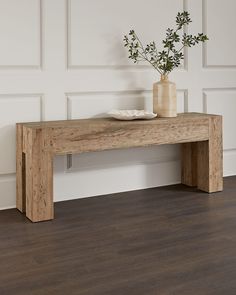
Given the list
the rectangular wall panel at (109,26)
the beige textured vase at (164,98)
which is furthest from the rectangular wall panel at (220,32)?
the beige textured vase at (164,98)

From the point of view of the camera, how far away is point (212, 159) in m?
3.30

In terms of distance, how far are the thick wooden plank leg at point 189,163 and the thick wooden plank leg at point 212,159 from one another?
0.30ft

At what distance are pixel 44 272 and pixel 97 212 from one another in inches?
36.8

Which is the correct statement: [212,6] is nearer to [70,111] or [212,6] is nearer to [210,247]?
[70,111]

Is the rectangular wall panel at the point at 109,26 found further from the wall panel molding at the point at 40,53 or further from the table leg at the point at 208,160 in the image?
the table leg at the point at 208,160

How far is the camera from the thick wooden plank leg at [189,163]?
3.48m

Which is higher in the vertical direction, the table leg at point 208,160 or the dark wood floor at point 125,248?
the table leg at point 208,160

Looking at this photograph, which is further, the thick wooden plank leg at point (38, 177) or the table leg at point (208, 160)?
the table leg at point (208, 160)

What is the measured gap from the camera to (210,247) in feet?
7.37

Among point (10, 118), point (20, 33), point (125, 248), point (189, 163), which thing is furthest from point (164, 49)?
point (125, 248)

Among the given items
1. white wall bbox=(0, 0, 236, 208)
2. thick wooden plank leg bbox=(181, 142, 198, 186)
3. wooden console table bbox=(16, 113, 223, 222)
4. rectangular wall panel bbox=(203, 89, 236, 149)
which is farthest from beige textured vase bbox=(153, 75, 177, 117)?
rectangular wall panel bbox=(203, 89, 236, 149)

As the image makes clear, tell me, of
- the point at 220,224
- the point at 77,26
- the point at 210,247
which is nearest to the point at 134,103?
the point at 77,26

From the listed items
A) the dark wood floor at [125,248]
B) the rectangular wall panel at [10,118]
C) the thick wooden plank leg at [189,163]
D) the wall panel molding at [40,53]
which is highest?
the wall panel molding at [40,53]

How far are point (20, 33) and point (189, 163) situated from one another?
151cm
